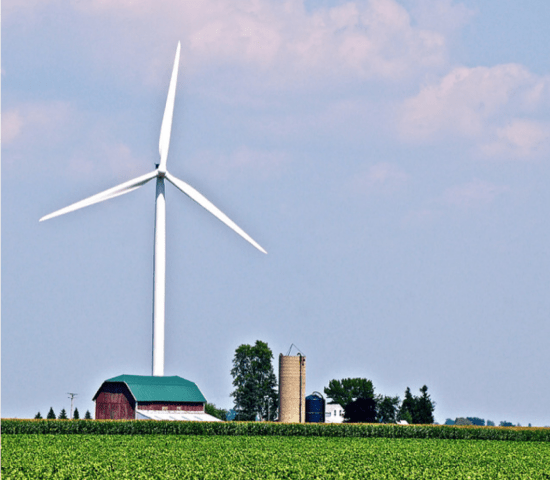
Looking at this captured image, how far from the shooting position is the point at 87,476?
39.8m

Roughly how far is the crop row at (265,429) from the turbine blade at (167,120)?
23.0 m

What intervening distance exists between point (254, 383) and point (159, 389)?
45078 millimetres

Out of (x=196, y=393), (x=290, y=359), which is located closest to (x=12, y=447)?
(x=196, y=393)

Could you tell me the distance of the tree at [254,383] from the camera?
143m

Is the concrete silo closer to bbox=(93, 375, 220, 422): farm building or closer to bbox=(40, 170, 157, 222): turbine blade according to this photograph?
bbox=(93, 375, 220, 422): farm building

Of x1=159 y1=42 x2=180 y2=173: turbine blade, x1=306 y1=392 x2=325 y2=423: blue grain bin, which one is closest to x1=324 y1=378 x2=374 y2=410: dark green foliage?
x1=306 y1=392 x2=325 y2=423: blue grain bin

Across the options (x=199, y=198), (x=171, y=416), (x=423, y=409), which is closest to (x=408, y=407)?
Answer: (x=423, y=409)

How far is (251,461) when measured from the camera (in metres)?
48.4

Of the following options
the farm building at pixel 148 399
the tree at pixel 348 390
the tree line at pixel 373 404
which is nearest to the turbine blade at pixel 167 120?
the farm building at pixel 148 399

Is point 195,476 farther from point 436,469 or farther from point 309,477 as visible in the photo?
point 436,469

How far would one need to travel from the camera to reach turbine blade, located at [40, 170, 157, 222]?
260ft

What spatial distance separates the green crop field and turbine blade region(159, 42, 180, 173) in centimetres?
3042

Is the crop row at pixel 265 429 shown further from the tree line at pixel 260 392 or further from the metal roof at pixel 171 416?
the tree line at pixel 260 392

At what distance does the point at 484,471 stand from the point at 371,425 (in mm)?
45656
